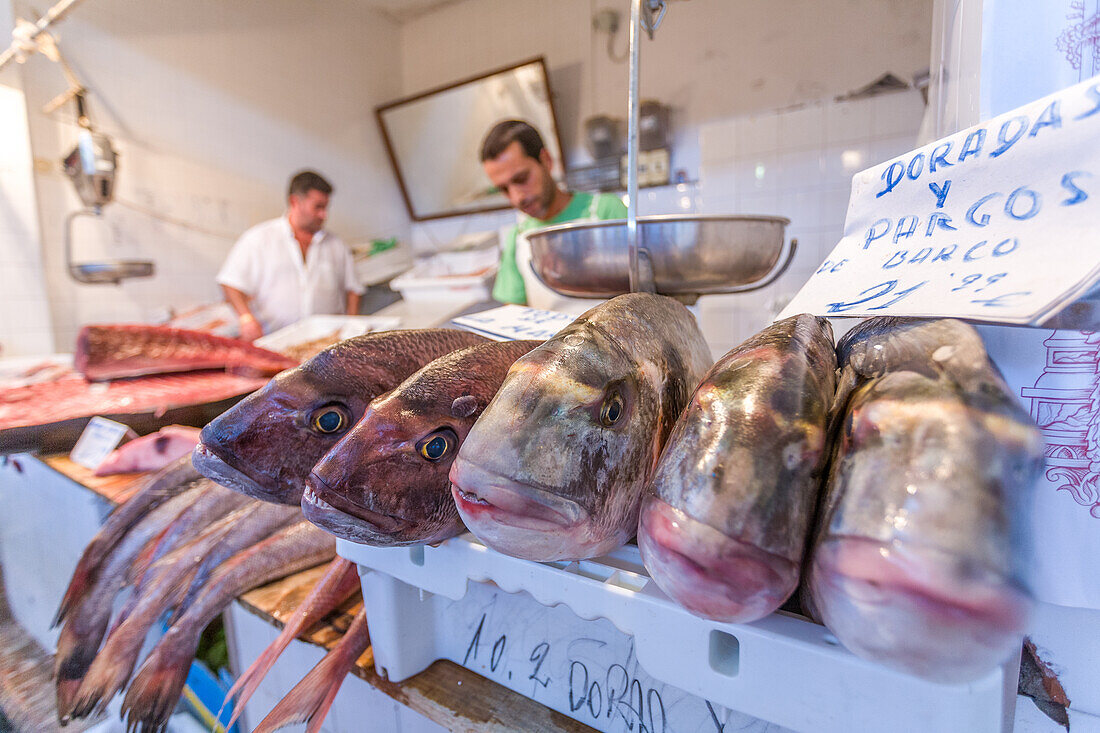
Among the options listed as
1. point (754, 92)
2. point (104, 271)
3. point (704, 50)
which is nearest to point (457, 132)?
point (704, 50)

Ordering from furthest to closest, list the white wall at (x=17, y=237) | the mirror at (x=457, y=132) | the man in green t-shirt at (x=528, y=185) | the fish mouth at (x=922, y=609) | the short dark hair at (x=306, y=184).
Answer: the mirror at (x=457, y=132)
the short dark hair at (x=306, y=184)
the white wall at (x=17, y=237)
the man in green t-shirt at (x=528, y=185)
the fish mouth at (x=922, y=609)

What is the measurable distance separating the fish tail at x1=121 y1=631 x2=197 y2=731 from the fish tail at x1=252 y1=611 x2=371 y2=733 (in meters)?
0.26

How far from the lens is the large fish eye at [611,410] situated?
41 centimetres

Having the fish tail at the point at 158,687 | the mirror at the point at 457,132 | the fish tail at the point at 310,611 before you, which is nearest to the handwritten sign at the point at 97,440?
the fish tail at the point at 158,687

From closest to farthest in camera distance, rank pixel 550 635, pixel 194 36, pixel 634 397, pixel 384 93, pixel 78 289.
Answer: pixel 634 397
pixel 550 635
pixel 78 289
pixel 194 36
pixel 384 93

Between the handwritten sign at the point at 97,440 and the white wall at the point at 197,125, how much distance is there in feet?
8.11

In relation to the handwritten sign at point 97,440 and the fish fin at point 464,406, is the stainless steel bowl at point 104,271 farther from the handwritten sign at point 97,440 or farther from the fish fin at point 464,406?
the fish fin at point 464,406

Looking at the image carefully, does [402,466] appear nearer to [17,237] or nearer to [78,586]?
[78,586]

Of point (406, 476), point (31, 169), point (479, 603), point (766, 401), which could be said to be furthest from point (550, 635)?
point (31, 169)

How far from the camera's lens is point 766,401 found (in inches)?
13.4

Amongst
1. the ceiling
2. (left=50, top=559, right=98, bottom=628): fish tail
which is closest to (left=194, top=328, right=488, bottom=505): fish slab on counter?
(left=50, top=559, right=98, bottom=628): fish tail

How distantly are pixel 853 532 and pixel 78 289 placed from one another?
4.34 meters

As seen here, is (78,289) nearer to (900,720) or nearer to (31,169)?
(31,169)

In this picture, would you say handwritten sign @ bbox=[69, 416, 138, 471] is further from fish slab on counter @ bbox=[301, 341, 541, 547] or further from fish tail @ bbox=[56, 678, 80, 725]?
fish slab on counter @ bbox=[301, 341, 541, 547]
